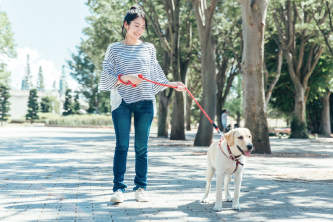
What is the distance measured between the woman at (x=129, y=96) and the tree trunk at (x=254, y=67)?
8.58m

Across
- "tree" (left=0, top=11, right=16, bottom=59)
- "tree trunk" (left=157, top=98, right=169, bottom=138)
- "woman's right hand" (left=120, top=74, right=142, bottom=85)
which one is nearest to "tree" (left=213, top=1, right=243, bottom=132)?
"tree trunk" (left=157, top=98, right=169, bottom=138)

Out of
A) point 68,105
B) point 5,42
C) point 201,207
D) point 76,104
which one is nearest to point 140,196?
point 201,207

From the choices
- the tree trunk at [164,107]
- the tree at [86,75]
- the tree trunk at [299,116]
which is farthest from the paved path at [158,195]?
the tree at [86,75]

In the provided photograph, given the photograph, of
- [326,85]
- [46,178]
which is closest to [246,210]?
[46,178]

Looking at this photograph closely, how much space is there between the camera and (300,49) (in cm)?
2533

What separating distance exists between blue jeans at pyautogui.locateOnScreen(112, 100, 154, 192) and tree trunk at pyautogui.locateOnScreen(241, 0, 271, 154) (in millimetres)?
8658

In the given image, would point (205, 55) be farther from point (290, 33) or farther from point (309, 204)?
point (309, 204)

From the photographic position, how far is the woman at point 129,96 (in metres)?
5.11

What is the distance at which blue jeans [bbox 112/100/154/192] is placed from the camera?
5.11m

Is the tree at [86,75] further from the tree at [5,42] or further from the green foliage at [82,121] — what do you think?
the tree at [5,42]

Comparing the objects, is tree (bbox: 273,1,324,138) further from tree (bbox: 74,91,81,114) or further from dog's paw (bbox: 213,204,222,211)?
tree (bbox: 74,91,81,114)

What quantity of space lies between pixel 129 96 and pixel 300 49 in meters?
22.2

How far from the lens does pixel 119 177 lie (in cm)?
518

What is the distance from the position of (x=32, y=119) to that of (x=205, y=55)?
166 feet
